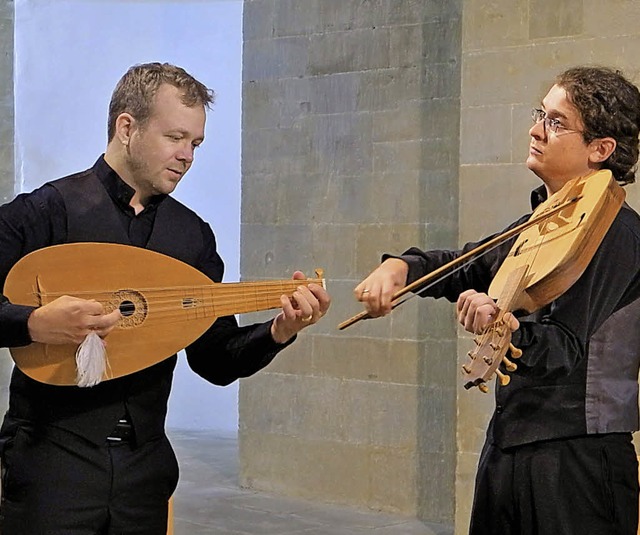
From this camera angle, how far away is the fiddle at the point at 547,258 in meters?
1.89

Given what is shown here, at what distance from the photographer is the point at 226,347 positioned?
7.79 ft

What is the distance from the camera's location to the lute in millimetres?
2154

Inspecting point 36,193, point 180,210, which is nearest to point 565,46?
point 180,210

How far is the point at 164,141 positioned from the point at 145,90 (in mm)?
115

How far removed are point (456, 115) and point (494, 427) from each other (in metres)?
3.09

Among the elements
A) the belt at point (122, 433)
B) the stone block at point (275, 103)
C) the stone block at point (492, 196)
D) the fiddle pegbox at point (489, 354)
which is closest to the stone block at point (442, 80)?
Result: the stone block at point (275, 103)

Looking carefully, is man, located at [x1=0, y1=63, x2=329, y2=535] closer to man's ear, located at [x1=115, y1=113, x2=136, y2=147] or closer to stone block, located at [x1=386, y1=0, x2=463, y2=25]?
man's ear, located at [x1=115, y1=113, x2=136, y2=147]

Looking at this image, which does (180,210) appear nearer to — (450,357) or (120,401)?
(120,401)

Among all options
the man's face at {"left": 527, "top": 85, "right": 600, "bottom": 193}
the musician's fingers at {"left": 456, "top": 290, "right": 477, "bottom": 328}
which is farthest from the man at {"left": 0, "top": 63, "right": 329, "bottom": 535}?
the man's face at {"left": 527, "top": 85, "right": 600, "bottom": 193}

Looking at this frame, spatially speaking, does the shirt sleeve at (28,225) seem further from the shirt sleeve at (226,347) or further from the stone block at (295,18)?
the stone block at (295,18)

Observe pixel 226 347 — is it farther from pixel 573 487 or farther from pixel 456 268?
pixel 573 487

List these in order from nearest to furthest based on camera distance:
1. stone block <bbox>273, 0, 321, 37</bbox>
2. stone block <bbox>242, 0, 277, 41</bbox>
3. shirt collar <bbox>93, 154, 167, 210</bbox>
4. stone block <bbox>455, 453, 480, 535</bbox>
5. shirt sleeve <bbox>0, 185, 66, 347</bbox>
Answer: shirt sleeve <bbox>0, 185, 66, 347</bbox> → shirt collar <bbox>93, 154, 167, 210</bbox> → stone block <bbox>455, 453, 480, 535</bbox> → stone block <bbox>273, 0, 321, 37</bbox> → stone block <bbox>242, 0, 277, 41</bbox>

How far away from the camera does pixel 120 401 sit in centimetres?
222

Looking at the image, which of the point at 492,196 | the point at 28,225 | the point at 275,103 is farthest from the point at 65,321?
the point at 275,103
